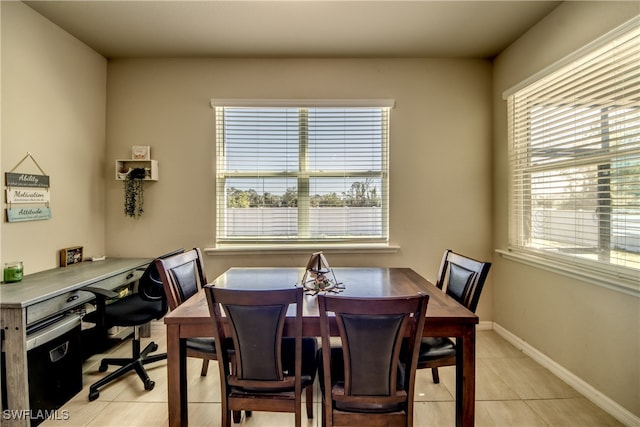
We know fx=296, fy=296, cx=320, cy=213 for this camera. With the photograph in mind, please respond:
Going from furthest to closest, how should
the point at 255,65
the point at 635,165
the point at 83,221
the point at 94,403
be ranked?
the point at 255,65
the point at 83,221
the point at 94,403
the point at 635,165

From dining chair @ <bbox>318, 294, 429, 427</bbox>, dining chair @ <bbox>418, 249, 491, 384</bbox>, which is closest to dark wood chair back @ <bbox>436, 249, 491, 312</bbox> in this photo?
dining chair @ <bbox>418, 249, 491, 384</bbox>

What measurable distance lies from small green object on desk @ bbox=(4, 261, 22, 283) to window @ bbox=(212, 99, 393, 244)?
4.63ft

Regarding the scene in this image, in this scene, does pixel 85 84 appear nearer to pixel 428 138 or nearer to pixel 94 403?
pixel 94 403

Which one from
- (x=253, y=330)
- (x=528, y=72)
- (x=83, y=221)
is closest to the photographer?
(x=253, y=330)

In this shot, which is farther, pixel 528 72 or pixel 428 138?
pixel 428 138

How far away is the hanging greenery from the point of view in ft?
9.42

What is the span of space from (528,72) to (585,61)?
1.69 feet

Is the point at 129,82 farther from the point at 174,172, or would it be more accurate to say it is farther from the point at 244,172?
the point at 244,172

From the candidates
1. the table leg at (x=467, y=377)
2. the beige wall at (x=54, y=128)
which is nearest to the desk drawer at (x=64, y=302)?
the beige wall at (x=54, y=128)

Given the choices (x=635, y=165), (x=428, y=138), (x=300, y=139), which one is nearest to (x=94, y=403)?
(x=300, y=139)

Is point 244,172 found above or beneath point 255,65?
beneath

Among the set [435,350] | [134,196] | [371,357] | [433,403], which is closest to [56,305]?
[134,196]

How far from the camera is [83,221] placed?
2684mm

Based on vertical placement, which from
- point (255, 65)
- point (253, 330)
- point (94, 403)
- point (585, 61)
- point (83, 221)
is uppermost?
point (255, 65)
